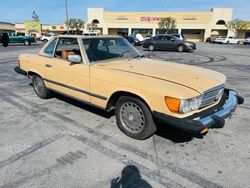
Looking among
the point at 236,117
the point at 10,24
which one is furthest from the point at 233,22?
the point at 10,24

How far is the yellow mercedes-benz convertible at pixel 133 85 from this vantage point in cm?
299

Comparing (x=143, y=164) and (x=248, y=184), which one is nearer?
(x=248, y=184)

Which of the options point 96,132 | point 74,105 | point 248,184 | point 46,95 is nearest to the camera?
point 248,184

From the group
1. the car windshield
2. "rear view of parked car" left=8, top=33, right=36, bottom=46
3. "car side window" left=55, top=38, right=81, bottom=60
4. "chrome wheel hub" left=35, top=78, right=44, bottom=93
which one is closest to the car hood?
the car windshield

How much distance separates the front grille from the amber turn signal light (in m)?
0.47

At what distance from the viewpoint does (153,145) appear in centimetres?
345

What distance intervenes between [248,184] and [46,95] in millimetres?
4589

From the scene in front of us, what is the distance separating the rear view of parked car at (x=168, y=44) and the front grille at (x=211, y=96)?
56.4 ft

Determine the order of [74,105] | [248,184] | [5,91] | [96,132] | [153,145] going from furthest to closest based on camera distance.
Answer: [5,91] → [74,105] → [96,132] → [153,145] → [248,184]

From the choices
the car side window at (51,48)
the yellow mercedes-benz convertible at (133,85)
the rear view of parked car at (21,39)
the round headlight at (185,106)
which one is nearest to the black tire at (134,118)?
the yellow mercedes-benz convertible at (133,85)

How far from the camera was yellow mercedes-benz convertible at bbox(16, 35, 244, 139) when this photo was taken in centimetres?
299

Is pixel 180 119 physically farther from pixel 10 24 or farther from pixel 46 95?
pixel 10 24

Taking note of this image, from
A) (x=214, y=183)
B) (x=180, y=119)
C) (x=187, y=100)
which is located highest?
(x=187, y=100)

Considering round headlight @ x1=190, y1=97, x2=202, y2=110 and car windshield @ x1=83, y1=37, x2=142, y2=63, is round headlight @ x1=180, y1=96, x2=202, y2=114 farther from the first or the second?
car windshield @ x1=83, y1=37, x2=142, y2=63
